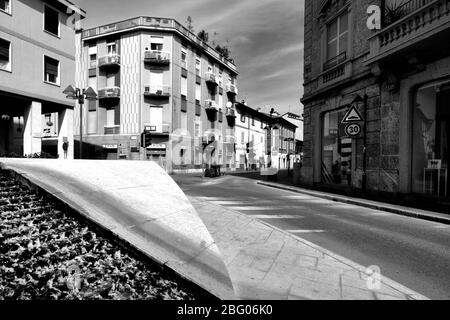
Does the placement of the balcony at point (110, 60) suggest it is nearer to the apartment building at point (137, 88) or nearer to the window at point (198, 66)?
the apartment building at point (137, 88)

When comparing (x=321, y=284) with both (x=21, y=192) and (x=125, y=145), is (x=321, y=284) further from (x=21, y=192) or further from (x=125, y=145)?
(x=125, y=145)

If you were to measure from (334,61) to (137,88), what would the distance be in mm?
19332

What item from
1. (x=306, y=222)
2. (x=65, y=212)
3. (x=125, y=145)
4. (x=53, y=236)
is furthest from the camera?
(x=125, y=145)

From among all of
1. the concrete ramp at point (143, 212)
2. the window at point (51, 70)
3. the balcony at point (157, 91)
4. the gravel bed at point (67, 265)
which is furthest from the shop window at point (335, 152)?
the balcony at point (157, 91)

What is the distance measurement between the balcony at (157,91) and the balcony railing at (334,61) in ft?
54.9

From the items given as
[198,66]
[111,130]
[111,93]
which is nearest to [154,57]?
[111,93]

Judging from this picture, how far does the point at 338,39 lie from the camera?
529 inches

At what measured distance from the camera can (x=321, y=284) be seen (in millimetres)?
3156

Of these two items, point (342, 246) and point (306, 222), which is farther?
point (306, 222)

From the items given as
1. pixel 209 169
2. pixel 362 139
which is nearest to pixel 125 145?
pixel 209 169

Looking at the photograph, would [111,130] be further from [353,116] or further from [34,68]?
[353,116]

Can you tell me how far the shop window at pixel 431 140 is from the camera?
29.5ft

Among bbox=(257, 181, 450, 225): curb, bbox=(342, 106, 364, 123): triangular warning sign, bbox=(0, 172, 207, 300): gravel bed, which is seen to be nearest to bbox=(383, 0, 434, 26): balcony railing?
bbox=(342, 106, 364, 123): triangular warning sign

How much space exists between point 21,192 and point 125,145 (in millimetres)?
23257
